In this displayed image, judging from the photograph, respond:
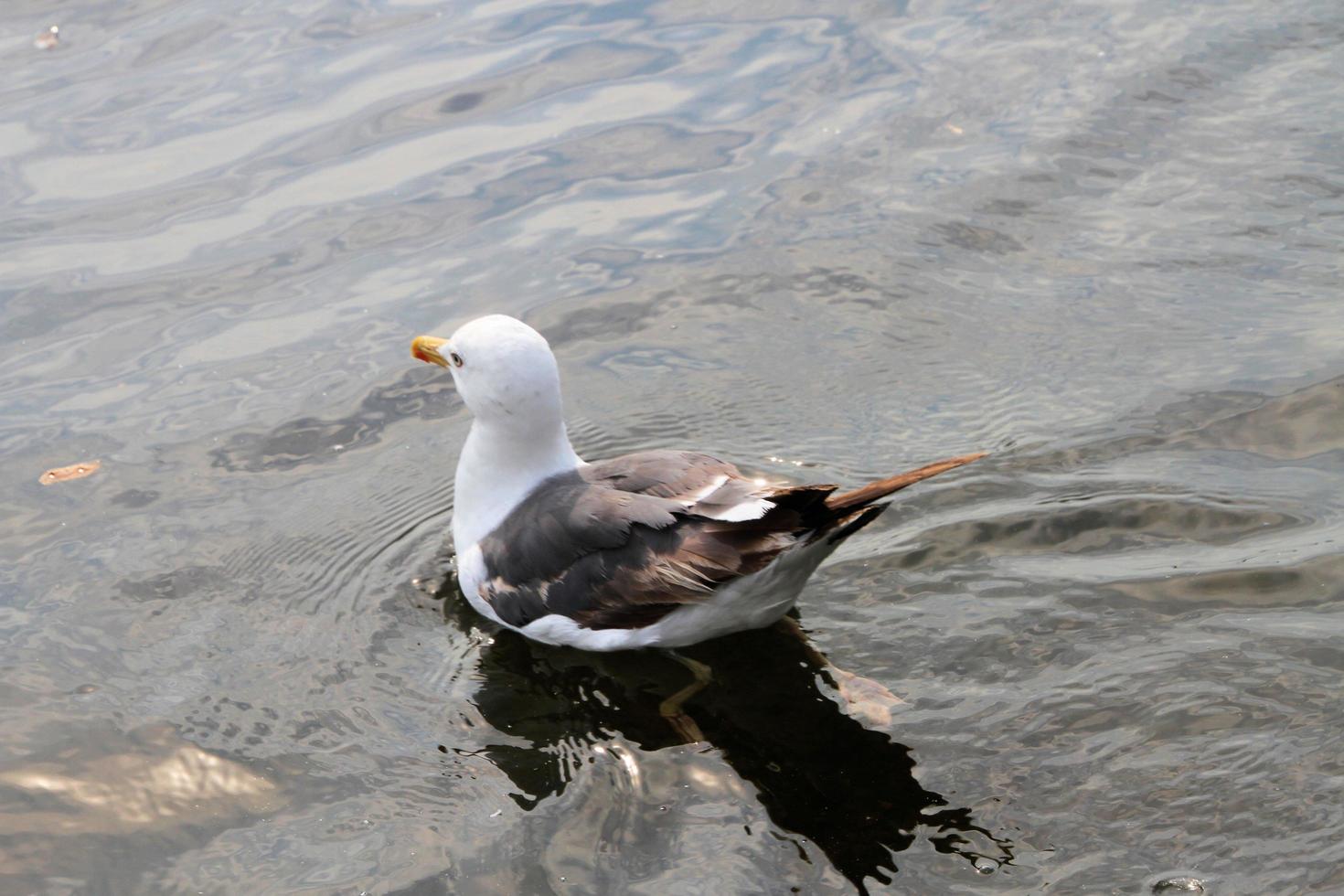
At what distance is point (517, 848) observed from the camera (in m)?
4.96

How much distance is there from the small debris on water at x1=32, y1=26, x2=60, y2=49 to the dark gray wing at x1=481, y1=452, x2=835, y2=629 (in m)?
7.81

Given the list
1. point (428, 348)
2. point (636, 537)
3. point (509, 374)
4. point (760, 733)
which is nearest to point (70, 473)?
point (428, 348)

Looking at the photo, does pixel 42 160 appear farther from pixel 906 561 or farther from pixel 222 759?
pixel 906 561

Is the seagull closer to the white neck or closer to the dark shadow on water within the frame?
the white neck

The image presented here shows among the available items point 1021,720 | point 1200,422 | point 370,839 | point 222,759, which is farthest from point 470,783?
point 1200,422

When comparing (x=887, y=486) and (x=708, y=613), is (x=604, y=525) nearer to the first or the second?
(x=708, y=613)

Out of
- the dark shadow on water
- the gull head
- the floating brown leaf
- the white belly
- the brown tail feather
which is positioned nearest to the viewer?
the dark shadow on water

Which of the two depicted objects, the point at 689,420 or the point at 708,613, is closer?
the point at 708,613

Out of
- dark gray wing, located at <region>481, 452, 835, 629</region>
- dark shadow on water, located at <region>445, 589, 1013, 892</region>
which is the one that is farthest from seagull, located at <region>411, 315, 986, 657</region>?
dark shadow on water, located at <region>445, 589, 1013, 892</region>

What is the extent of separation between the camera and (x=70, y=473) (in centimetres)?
745

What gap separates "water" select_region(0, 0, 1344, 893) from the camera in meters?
5.04

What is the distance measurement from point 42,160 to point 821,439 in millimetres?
6445

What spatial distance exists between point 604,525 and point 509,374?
813mm

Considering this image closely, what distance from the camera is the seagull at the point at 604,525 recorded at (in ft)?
17.7
